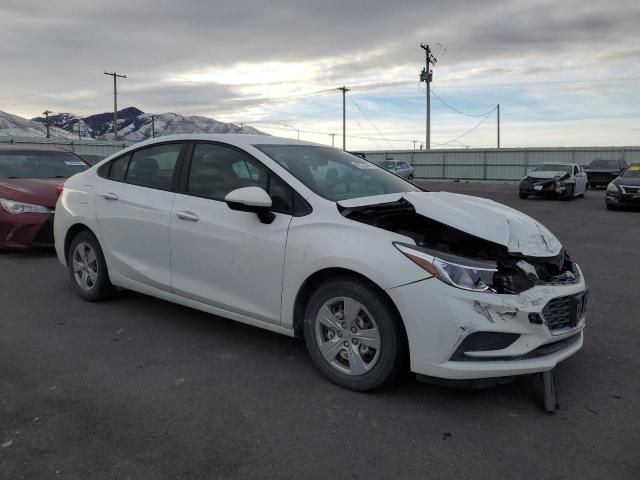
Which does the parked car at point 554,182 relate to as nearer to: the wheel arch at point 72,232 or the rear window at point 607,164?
the rear window at point 607,164

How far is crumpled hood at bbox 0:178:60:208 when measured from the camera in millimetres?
7270

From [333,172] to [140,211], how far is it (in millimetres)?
1657

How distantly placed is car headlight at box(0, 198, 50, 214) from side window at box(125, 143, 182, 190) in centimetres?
318

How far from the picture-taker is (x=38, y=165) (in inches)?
333

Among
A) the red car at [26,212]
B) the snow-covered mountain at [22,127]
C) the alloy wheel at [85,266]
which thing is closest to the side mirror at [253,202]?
the alloy wheel at [85,266]

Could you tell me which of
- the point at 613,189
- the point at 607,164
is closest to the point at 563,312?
the point at 613,189

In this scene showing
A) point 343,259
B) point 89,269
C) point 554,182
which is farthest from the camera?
point 554,182

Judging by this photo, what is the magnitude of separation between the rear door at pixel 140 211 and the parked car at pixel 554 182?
58.8 feet

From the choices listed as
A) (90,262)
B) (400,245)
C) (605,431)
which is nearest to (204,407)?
(400,245)

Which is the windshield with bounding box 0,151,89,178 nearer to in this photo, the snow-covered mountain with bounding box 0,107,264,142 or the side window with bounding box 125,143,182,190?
the side window with bounding box 125,143,182,190

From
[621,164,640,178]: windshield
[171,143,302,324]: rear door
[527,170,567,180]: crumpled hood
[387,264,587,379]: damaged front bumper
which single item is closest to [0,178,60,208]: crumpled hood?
[171,143,302,324]: rear door

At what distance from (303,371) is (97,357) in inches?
58.3

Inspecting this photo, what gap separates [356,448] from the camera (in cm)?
274

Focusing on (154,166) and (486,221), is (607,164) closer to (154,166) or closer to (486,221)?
(486,221)
